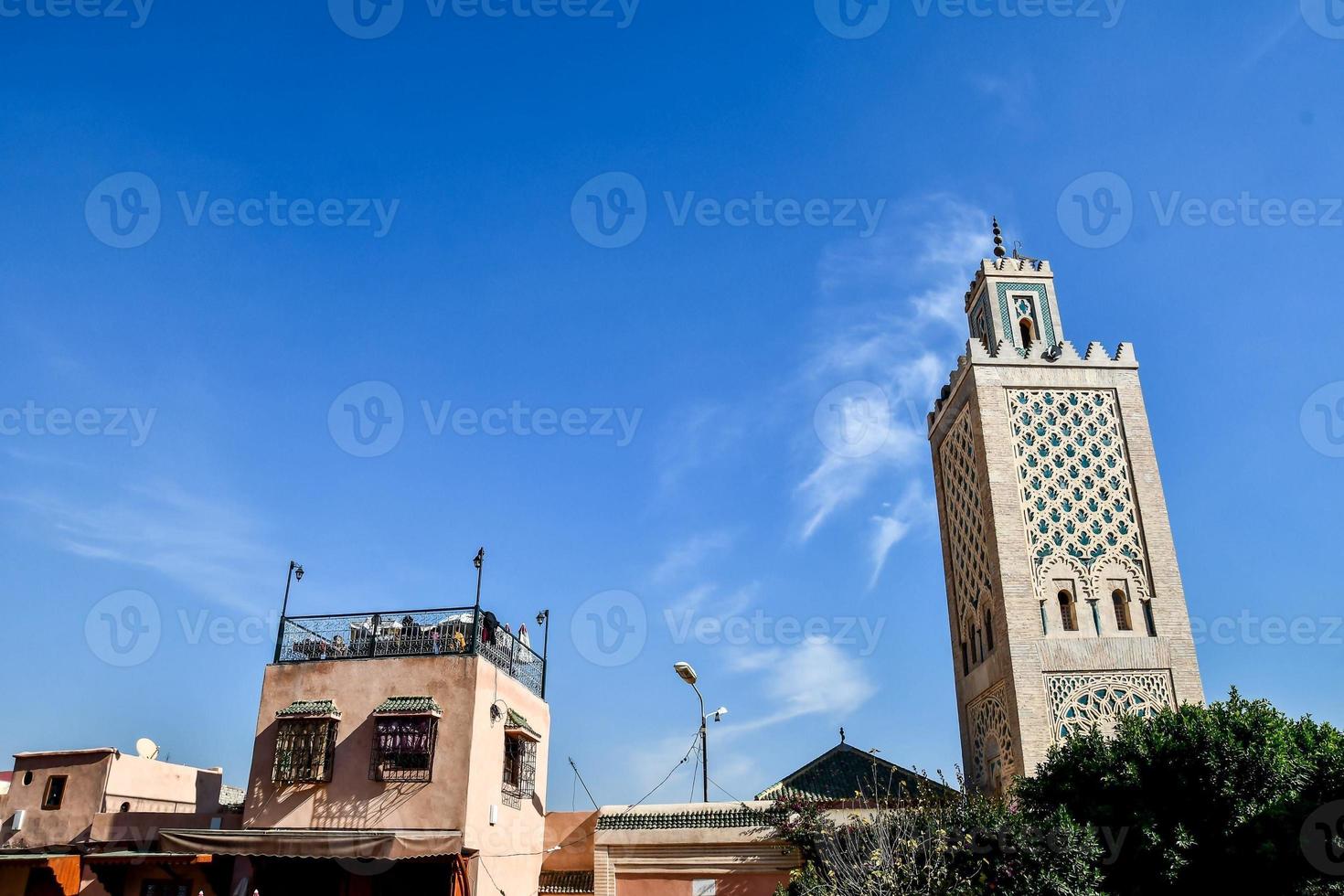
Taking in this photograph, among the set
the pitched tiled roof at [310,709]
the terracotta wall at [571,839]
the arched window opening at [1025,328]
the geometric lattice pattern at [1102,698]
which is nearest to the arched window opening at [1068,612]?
the geometric lattice pattern at [1102,698]

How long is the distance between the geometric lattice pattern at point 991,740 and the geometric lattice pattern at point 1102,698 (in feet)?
2.81

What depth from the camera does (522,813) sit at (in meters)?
17.0

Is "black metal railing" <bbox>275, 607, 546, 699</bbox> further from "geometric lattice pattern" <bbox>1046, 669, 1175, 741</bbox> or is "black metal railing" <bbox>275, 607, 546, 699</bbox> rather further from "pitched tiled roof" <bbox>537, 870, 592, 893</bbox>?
"geometric lattice pattern" <bbox>1046, 669, 1175, 741</bbox>

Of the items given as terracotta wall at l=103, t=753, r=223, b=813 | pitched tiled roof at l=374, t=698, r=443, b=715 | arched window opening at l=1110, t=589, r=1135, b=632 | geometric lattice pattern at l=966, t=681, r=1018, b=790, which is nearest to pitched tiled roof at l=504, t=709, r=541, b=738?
pitched tiled roof at l=374, t=698, r=443, b=715

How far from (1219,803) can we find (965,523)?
825 cm

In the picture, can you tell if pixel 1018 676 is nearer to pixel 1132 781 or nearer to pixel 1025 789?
pixel 1025 789

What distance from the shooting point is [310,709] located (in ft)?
52.1

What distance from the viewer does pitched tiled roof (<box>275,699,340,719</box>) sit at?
15.8 meters

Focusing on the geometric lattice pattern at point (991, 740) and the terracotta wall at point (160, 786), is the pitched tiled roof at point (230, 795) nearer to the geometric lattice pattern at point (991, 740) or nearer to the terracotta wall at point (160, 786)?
the terracotta wall at point (160, 786)

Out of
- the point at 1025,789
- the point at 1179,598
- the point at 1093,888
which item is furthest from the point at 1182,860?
the point at 1179,598

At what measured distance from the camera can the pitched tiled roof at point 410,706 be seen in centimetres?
1534

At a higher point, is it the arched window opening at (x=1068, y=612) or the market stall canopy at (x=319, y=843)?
the arched window opening at (x=1068, y=612)

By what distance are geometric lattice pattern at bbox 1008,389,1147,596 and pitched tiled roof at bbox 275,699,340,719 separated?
12.4 metres

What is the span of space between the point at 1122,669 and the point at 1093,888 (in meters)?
5.67
